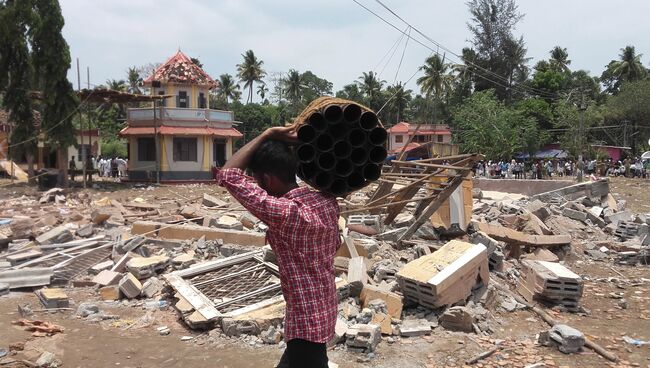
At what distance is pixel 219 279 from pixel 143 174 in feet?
71.1

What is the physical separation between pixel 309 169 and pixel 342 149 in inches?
6.3

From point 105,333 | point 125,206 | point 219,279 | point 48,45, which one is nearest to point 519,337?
point 219,279

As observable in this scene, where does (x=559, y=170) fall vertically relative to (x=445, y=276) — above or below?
below

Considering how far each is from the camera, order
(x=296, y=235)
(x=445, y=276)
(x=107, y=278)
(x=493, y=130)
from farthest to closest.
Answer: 1. (x=493, y=130)
2. (x=107, y=278)
3. (x=445, y=276)
4. (x=296, y=235)

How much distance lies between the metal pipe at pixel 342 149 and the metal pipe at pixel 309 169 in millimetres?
103

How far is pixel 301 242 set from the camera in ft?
6.64

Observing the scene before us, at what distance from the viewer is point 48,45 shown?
21.1 meters

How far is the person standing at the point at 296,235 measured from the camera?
2031 millimetres

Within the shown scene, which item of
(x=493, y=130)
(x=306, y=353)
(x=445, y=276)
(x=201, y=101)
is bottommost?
(x=445, y=276)

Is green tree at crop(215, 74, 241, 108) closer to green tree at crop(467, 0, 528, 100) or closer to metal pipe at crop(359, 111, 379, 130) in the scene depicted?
green tree at crop(467, 0, 528, 100)

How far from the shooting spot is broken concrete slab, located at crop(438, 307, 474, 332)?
18.8 feet

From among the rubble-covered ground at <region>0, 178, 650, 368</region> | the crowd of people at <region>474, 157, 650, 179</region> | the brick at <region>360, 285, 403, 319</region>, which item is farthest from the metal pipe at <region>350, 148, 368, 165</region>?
the crowd of people at <region>474, 157, 650, 179</region>

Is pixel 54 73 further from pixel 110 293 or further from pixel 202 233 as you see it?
pixel 110 293

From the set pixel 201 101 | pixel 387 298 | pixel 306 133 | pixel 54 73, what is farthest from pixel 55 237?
pixel 201 101
